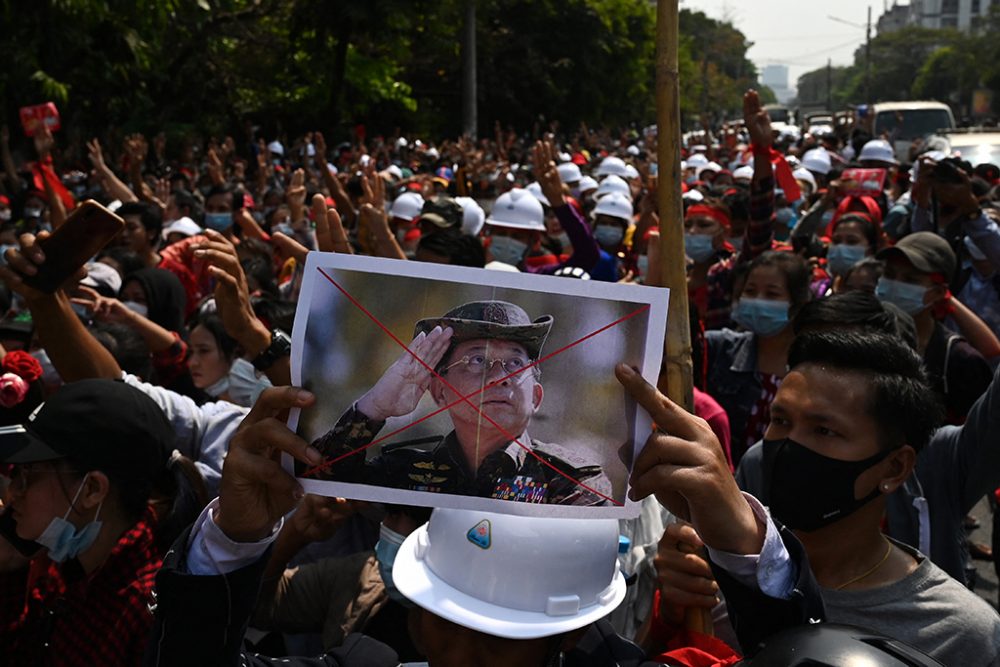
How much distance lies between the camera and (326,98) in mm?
27047

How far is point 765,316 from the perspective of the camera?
175 inches

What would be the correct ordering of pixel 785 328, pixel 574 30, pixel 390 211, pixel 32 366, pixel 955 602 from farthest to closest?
pixel 574 30 < pixel 390 211 < pixel 785 328 < pixel 32 366 < pixel 955 602

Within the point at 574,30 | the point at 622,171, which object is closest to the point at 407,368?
the point at 622,171

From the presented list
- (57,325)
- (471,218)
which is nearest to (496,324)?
(57,325)

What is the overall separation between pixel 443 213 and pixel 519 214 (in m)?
0.53

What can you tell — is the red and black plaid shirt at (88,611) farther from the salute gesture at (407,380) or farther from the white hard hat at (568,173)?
the white hard hat at (568,173)

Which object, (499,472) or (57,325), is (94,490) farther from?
(499,472)

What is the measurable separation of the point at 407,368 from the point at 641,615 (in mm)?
1498

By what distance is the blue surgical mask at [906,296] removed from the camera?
15.0 feet

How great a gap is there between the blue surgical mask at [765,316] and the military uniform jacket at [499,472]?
2.97 metres

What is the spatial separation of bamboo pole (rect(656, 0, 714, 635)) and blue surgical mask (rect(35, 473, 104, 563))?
1560 millimetres

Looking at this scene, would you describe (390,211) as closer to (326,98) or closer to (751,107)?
(751,107)

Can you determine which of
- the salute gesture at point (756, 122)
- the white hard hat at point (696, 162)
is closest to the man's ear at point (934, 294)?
the salute gesture at point (756, 122)

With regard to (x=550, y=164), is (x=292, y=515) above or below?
below
